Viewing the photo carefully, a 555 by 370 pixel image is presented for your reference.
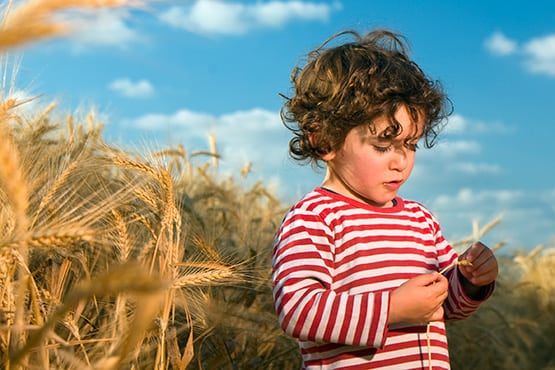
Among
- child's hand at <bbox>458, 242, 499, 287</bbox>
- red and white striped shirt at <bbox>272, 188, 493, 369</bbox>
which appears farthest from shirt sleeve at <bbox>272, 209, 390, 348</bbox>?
child's hand at <bbox>458, 242, 499, 287</bbox>

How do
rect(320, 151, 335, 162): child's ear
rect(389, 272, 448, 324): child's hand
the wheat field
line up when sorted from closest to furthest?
the wheat field < rect(389, 272, 448, 324): child's hand < rect(320, 151, 335, 162): child's ear

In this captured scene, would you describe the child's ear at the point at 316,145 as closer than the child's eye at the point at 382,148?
No

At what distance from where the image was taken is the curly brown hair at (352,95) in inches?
76.9

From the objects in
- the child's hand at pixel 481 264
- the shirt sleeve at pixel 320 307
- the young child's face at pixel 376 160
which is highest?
the young child's face at pixel 376 160

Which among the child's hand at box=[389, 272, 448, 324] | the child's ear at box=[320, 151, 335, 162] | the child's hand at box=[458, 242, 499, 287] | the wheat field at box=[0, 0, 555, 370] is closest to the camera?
the wheat field at box=[0, 0, 555, 370]

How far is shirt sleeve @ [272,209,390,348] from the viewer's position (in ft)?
5.47

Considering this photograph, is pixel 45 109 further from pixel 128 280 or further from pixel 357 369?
pixel 128 280

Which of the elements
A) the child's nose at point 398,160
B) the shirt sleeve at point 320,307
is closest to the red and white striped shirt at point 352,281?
the shirt sleeve at point 320,307

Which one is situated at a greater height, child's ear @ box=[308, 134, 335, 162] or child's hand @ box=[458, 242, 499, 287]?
child's ear @ box=[308, 134, 335, 162]

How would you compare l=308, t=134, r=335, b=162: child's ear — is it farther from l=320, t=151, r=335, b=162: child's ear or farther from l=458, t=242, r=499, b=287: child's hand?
l=458, t=242, r=499, b=287: child's hand

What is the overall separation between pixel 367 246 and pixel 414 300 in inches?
9.2

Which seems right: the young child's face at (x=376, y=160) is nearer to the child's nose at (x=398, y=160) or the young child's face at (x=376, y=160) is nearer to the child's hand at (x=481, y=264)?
the child's nose at (x=398, y=160)

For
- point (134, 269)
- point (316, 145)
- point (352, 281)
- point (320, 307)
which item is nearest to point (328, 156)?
point (316, 145)

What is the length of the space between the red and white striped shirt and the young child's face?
0.06 meters
